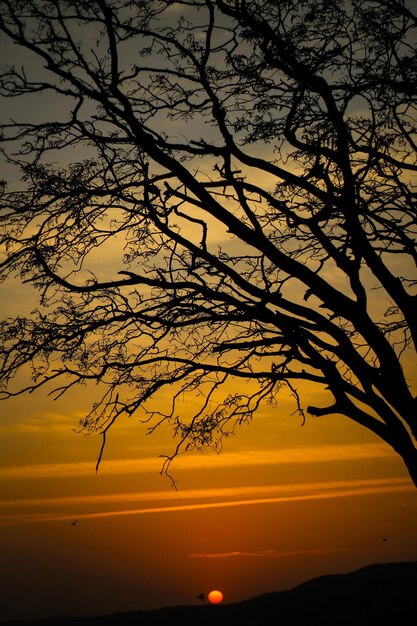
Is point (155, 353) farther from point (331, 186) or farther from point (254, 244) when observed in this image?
point (331, 186)

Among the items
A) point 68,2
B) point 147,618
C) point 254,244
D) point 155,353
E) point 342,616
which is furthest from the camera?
point 147,618

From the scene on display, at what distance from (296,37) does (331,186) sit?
2258 mm

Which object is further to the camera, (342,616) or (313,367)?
(342,616)

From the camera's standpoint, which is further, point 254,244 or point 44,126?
point 44,126

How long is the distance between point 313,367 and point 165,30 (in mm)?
5861

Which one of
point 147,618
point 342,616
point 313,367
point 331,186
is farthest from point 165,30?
point 147,618

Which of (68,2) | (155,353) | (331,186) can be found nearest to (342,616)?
(155,353)

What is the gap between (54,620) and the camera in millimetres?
50531

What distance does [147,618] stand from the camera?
4938cm

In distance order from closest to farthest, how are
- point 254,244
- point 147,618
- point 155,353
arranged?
point 254,244, point 155,353, point 147,618

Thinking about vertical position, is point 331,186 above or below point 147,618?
above

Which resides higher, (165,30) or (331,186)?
(165,30)

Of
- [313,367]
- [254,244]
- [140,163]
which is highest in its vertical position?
[140,163]

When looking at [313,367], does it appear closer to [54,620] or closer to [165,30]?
[165,30]
